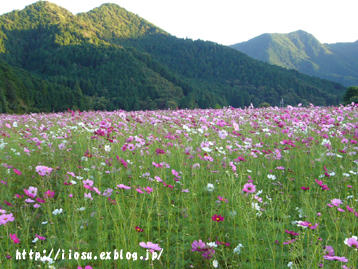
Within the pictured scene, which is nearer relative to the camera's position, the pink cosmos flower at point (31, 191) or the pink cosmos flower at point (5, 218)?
the pink cosmos flower at point (5, 218)

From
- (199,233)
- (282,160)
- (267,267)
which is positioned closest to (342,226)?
(267,267)

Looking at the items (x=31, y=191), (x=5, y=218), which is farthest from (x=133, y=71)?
A: (x=5, y=218)

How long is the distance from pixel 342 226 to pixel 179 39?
15040 cm

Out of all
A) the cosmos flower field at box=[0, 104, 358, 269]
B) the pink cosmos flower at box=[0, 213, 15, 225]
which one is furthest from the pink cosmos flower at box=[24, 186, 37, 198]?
the pink cosmos flower at box=[0, 213, 15, 225]

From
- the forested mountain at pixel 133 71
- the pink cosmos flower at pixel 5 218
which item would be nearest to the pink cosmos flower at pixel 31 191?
the pink cosmos flower at pixel 5 218

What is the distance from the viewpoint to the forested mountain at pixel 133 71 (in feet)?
197

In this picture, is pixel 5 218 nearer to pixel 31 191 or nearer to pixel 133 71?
pixel 31 191

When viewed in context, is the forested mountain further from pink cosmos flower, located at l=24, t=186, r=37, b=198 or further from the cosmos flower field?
pink cosmos flower, located at l=24, t=186, r=37, b=198

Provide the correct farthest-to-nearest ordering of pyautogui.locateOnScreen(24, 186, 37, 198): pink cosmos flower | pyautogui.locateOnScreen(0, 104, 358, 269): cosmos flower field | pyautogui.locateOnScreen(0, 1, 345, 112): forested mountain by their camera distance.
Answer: pyautogui.locateOnScreen(0, 1, 345, 112): forested mountain → pyautogui.locateOnScreen(24, 186, 37, 198): pink cosmos flower → pyautogui.locateOnScreen(0, 104, 358, 269): cosmos flower field

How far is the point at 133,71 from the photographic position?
73562 millimetres

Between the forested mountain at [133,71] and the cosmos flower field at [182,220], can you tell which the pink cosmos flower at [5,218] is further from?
the forested mountain at [133,71]

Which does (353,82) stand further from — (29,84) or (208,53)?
(29,84)

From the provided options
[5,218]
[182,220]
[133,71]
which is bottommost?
[182,220]

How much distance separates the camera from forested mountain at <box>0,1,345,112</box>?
59969mm
